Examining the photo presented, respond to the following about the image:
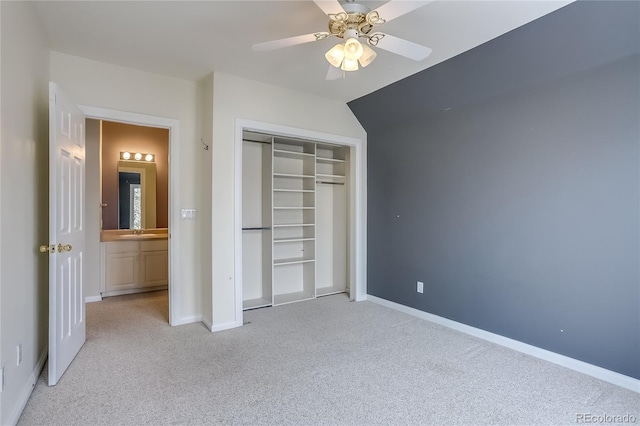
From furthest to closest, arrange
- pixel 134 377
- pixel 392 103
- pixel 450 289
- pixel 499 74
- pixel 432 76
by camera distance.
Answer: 1. pixel 392 103
2. pixel 450 289
3. pixel 432 76
4. pixel 499 74
5. pixel 134 377

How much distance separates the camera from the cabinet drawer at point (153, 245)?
472 centimetres

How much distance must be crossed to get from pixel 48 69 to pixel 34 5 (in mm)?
721

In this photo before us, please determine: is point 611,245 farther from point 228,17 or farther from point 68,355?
point 68,355

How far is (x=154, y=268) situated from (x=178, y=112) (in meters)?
2.54

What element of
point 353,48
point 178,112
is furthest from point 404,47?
point 178,112

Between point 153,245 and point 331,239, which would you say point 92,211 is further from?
point 331,239

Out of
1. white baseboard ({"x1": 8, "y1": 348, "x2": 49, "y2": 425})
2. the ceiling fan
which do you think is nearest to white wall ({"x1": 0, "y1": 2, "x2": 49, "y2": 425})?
white baseboard ({"x1": 8, "y1": 348, "x2": 49, "y2": 425})

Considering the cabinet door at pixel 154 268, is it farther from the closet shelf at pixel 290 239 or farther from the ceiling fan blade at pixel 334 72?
the ceiling fan blade at pixel 334 72

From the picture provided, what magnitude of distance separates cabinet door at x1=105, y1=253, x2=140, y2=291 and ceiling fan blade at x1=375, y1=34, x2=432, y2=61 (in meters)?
4.35

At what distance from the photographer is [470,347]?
285 cm

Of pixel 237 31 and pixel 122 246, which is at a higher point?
pixel 237 31

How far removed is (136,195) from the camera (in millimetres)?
5027

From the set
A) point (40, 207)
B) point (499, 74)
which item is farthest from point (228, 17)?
point (499, 74)

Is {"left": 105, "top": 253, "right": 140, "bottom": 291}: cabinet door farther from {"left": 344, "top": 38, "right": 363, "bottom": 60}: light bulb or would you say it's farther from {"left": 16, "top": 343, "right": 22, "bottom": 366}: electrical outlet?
{"left": 344, "top": 38, "right": 363, "bottom": 60}: light bulb
